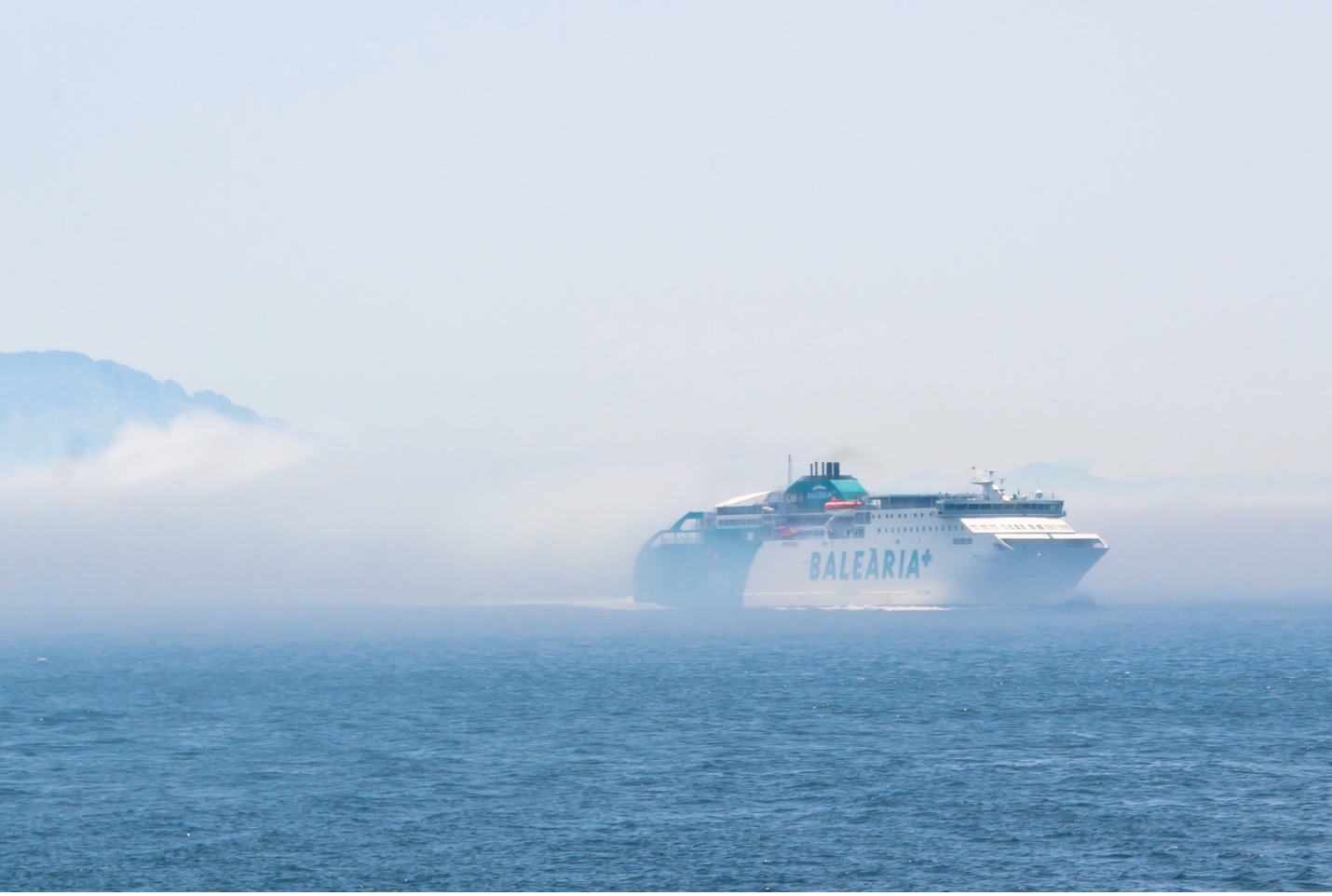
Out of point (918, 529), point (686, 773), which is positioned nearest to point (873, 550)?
point (918, 529)

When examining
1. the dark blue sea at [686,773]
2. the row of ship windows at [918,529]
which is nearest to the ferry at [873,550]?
the row of ship windows at [918,529]

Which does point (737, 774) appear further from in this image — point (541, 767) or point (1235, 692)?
point (1235, 692)

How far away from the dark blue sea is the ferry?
3590 centimetres

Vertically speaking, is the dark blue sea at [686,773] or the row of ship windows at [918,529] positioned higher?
the row of ship windows at [918,529]

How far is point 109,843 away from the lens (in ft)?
152

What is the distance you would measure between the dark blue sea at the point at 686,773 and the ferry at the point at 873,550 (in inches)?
1413

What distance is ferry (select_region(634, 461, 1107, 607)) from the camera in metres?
146

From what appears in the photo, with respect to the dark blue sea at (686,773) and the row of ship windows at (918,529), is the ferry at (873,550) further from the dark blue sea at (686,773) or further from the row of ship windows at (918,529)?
the dark blue sea at (686,773)

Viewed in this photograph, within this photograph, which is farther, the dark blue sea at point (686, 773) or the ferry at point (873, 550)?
the ferry at point (873, 550)

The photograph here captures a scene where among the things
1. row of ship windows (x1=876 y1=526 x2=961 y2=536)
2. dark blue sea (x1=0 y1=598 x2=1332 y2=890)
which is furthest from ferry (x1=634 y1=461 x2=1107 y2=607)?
dark blue sea (x1=0 y1=598 x2=1332 y2=890)

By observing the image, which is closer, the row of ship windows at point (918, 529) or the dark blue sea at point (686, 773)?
the dark blue sea at point (686, 773)

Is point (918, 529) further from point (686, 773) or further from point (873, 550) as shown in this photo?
point (686, 773)

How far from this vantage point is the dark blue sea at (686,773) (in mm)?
43219

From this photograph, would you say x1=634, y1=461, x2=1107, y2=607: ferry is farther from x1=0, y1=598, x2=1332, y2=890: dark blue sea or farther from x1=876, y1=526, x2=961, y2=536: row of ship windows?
x1=0, y1=598, x2=1332, y2=890: dark blue sea
